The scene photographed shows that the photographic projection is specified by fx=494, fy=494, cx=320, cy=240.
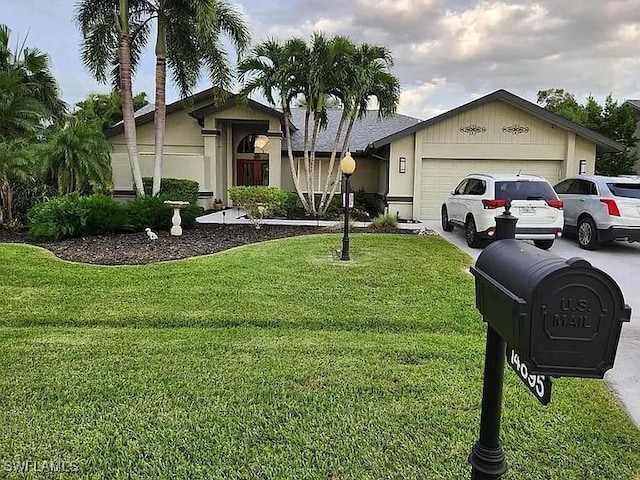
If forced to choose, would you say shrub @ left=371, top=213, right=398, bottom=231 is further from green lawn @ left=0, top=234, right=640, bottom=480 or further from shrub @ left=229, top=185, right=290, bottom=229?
green lawn @ left=0, top=234, right=640, bottom=480

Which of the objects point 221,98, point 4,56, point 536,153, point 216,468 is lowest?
point 216,468

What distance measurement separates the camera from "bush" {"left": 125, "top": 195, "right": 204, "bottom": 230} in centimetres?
1312

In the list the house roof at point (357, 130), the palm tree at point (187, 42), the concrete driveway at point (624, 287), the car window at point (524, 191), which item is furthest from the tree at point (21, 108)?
the car window at point (524, 191)

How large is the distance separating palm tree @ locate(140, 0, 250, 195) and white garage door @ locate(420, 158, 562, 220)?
7.24 meters

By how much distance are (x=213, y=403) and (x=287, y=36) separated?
13.6 metres

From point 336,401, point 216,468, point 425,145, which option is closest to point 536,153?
point 425,145

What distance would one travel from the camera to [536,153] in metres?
15.9

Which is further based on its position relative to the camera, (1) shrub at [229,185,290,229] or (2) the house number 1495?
(1) shrub at [229,185,290,229]

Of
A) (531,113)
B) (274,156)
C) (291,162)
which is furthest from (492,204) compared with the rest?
(274,156)

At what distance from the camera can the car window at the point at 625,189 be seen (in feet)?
33.7

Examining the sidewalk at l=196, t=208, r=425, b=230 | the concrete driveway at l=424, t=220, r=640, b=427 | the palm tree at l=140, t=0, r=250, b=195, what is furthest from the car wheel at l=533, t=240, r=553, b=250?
the palm tree at l=140, t=0, r=250, b=195

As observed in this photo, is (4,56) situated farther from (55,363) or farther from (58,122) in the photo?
(55,363)

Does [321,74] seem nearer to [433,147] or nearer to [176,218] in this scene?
[433,147]

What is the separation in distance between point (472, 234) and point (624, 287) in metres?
3.93
